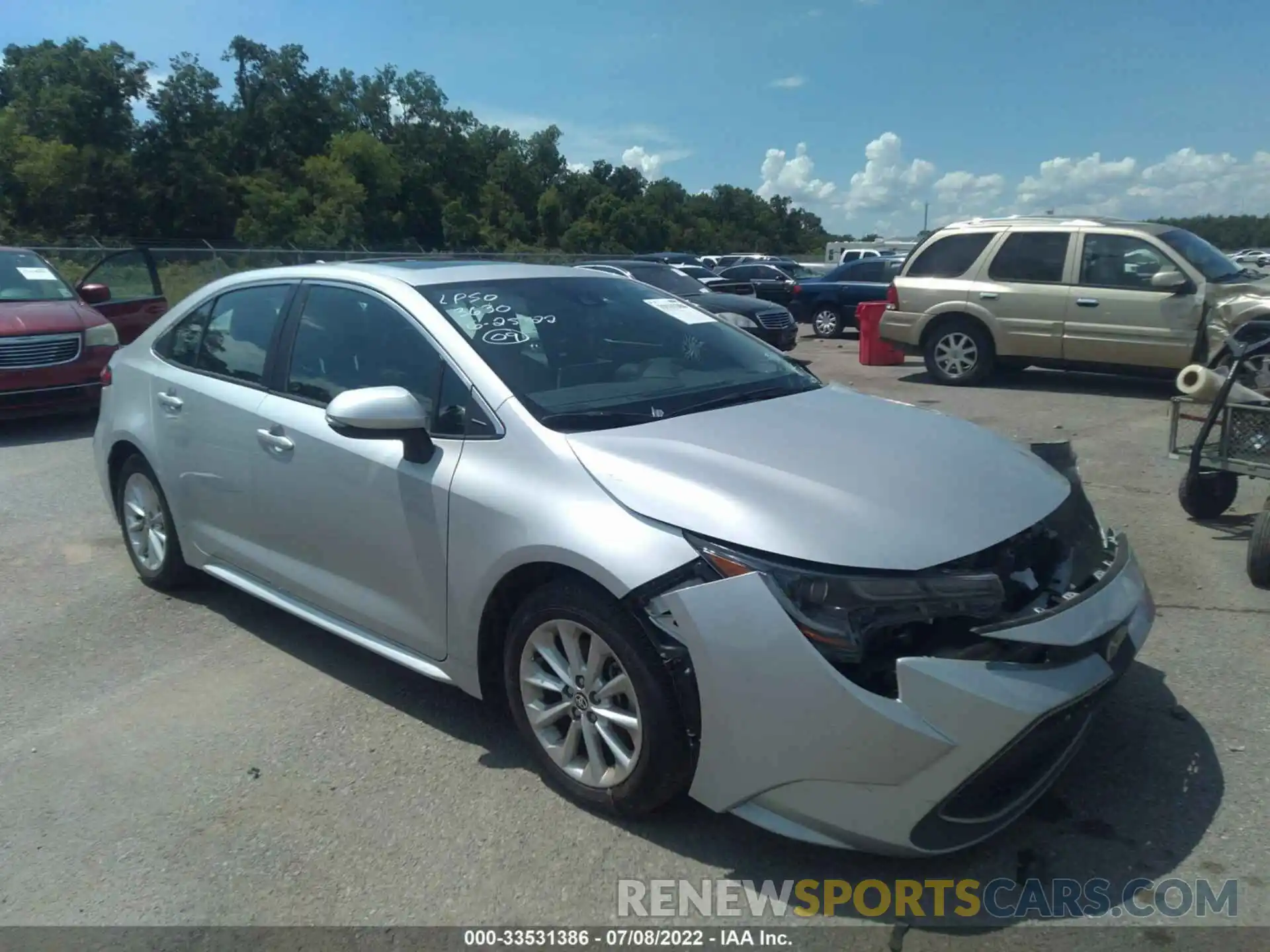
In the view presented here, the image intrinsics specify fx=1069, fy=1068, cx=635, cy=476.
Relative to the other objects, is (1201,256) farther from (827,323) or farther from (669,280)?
(827,323)

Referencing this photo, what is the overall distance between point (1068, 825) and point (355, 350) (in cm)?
302

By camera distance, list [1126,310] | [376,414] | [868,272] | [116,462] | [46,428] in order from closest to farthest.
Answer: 1. [376,414]
2. [116,462]
3. [46,428]
4. [1126,310]
5. [868,272]

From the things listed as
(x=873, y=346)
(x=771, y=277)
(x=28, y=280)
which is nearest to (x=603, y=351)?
(x=28, y=280)

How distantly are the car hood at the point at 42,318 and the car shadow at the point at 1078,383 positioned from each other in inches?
361

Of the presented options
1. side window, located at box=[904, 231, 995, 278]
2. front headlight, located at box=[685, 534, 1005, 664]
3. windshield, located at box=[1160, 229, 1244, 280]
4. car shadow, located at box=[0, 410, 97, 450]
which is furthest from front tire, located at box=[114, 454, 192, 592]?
windshield, located at box=[1160, 229, 1244, 280]

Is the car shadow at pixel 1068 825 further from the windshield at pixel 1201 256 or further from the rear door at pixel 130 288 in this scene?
the rear door at pixel 130 288

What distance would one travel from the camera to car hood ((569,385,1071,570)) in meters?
2.94

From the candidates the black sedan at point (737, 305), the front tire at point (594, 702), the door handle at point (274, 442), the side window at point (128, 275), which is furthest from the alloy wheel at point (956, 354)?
the front tire at point (594, 702)

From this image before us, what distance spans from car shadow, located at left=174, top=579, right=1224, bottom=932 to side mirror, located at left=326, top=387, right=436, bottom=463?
1.03 metres

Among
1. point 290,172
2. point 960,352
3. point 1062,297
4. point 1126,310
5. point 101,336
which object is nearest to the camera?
point 101,336

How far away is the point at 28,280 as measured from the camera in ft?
35.7

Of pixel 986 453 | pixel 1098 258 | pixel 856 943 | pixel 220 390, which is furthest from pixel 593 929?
pixel 1098 258

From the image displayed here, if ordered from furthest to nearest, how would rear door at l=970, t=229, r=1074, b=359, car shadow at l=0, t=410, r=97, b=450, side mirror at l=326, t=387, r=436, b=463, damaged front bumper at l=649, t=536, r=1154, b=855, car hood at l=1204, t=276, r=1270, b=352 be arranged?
rear door at l=970, t=229, r=1074, b=359
car shadow at l=0, t=410, r=97, b=450
car hood at l=1204, t=276, r=1270, b=352
side mirror at l=326, t=387, r=436, b=463
damaged front bumper at l=649, t=536, r=1154, b=855

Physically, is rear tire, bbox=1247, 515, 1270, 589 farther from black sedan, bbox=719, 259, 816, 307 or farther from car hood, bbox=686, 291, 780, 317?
black sedan, bbox=719, 259, 816, 307
